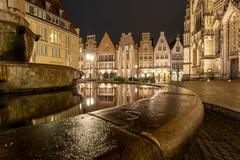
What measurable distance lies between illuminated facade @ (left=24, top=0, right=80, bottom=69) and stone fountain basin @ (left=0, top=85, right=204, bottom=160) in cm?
2922

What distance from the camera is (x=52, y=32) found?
1281 inches

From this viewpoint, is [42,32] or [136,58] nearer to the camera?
[42,32]

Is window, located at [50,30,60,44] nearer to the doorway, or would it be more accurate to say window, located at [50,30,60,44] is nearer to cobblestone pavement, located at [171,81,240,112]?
cobblestone pavement, located at [171,81,240,112]

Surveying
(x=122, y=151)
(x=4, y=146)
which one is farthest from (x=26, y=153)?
(x=122, y=151)

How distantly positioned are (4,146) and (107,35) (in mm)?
57725

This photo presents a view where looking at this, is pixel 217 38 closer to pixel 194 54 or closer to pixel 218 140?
pixel 194 54

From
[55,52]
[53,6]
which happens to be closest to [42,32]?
[55,52]

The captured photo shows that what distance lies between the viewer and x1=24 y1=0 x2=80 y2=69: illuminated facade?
28436 mm

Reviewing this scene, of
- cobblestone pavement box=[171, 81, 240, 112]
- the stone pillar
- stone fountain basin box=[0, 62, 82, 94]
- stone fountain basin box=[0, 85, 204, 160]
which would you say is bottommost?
cobblestone pavement box=[171, 81, 240, 112]

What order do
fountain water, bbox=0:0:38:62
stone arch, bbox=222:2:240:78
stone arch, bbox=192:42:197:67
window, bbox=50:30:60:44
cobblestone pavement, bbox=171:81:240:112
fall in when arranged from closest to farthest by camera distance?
cobblestone pavement, bbox=171:81:240:112
fountain water, bbox=0:0:38:62
stone arch, bbox=222:2:240:78
window, bbox=50:30:60:44
stone arch, bbox=192:42:197:67

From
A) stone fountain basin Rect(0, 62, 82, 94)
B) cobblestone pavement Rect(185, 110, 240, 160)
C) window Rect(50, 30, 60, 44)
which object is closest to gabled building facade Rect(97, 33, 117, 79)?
window Rect(50, 30, 60, 44)

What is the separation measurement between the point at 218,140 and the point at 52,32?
112 ft

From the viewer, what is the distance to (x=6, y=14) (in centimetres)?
666

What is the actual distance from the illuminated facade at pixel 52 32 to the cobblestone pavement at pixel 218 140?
28334 millimetres
